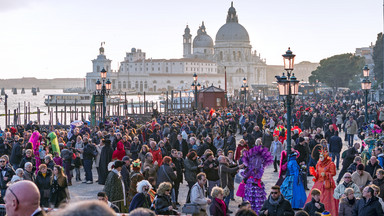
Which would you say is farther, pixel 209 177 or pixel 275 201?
pixel 209 177

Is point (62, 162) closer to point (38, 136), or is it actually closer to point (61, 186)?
point (38, 136)

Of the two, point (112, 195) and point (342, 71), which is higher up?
point (342, 71)

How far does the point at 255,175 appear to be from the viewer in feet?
31.8

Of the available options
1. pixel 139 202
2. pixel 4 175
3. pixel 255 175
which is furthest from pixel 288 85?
pixel 4 175

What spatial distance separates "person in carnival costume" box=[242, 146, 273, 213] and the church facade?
443 feet

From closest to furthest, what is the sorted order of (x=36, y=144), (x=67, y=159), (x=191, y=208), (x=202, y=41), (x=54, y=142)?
(x=191, y=208) < (x=67, y=159) < (x=54, y=142) < (x=36, y=144) < (x=202, y=41)

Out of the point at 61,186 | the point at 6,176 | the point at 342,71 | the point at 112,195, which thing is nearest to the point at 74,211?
the point at 112,195

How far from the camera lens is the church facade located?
14875cm

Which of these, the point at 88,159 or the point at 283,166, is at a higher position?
the point at 283,166

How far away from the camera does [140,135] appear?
57.8 feet

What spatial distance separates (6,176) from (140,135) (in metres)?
8.07

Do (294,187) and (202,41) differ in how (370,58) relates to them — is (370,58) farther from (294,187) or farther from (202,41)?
(294,187)

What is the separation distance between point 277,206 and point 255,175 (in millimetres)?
2568

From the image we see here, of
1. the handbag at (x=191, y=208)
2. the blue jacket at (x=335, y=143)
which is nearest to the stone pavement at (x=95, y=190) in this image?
the blue jacket at (x=335, y=143)
